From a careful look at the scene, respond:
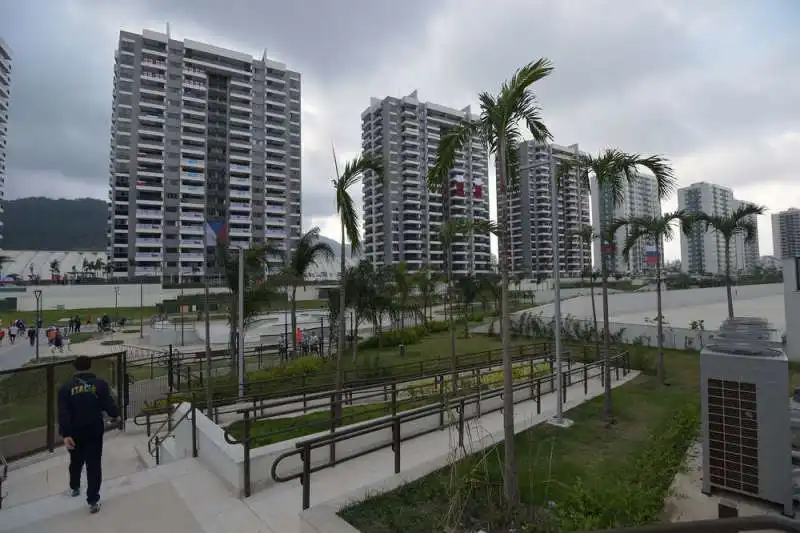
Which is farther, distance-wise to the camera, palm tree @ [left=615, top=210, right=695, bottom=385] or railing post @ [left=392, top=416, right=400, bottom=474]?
palm tree @ [left=615, top=210, right=695, bottom=385]

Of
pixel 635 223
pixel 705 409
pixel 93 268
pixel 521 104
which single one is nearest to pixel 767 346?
pixel 705 409

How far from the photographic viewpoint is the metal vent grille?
4.98 metres

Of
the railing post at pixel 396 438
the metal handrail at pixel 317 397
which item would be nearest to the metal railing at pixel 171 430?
the metal handrail at pixel 317 397

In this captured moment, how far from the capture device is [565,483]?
523 centimetres

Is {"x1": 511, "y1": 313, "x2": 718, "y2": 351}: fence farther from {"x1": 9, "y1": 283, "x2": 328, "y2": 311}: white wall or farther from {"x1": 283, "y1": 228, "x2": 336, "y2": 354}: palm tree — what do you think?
{"x1": 9, "y1": 283, "x2": 328, "y2": 311}: white wall

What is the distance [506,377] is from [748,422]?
3.02 meters

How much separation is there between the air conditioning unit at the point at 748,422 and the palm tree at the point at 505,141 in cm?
259

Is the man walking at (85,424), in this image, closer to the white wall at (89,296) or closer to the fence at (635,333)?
the fence at (635,333)

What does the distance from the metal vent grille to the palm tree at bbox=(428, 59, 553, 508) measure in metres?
2.59

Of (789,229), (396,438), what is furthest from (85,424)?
(789,229)

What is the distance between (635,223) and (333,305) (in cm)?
1179

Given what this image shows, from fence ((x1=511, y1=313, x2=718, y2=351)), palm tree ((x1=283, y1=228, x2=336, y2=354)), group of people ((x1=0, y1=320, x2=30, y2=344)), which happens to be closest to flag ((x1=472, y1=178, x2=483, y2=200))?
palm tree ((x1=283, y1=228, x2=336, y2=354))

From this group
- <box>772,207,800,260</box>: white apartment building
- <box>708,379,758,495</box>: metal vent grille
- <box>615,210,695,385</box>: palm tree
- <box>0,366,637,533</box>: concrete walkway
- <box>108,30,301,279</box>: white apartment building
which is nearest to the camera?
<box>0,366,637,533</box>: concrete walkway

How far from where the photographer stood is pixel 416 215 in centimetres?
9275
